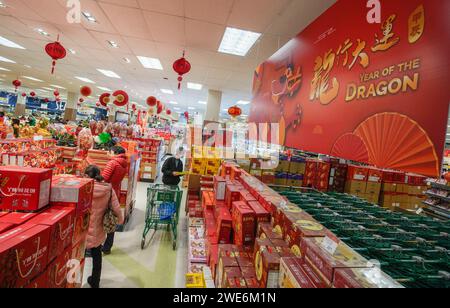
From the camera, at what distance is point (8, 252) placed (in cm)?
99

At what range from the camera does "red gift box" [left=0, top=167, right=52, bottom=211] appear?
4.67ft

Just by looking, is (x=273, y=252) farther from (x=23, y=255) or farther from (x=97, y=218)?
(x=97, y=218)

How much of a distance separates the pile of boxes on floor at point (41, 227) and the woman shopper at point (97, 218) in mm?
838

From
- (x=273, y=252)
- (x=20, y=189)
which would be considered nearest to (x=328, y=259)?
(x=273, y=252)

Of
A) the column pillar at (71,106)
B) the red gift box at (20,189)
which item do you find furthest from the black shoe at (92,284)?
the column pillar at (71,106)

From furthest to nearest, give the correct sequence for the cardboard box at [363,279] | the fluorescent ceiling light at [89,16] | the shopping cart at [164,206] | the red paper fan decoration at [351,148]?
the fluorescent ceiling light at [89,16], the shopping cart at [164,206], the red paper fan decoration at [351,148], the cardboard box at [363,279]

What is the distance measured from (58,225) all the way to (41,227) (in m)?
0.15

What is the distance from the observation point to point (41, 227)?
127cm

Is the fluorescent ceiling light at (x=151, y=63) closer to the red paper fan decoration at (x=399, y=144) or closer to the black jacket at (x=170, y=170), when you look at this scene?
the black jacket at (x=170, y=170)

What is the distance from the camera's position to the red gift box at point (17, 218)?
1270 millimetres

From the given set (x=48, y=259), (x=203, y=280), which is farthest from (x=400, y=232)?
(x=48, y=259)

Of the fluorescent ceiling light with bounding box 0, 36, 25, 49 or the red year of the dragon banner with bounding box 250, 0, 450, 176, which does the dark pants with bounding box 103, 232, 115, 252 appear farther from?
the fluorescent ceiling light with bounding box 0, 36, 25, 49

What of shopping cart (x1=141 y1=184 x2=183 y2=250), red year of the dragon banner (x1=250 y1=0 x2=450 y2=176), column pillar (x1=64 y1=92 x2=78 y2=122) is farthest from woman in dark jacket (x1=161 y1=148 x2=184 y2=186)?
column pillar (x1=64 y1=92 x2=78 y2=122)
